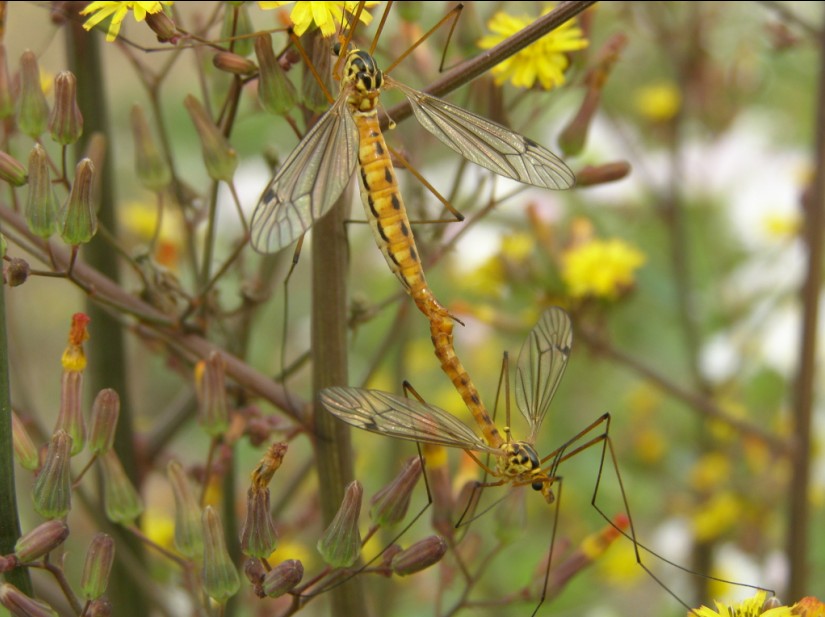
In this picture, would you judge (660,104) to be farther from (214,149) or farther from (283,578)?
(283,578)

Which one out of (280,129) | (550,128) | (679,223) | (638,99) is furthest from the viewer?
→ (550,128)

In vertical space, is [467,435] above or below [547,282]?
below

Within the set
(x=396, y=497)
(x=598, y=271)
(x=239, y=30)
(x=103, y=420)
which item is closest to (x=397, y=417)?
(x=396, y=497)

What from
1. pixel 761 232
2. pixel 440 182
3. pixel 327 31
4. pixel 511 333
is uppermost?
pixel 761 232

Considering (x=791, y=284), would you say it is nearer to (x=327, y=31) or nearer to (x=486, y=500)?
(x=486, y=500)

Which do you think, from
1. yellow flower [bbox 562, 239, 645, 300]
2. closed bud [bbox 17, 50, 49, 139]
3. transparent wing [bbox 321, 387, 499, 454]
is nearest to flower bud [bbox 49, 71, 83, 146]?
closed bud [bbox 17, 50, 49, 139]

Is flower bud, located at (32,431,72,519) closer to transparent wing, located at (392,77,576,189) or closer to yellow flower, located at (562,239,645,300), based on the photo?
transparent wing, located at (392,77,576,189)

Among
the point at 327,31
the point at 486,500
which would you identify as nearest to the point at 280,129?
the point at 486,500
